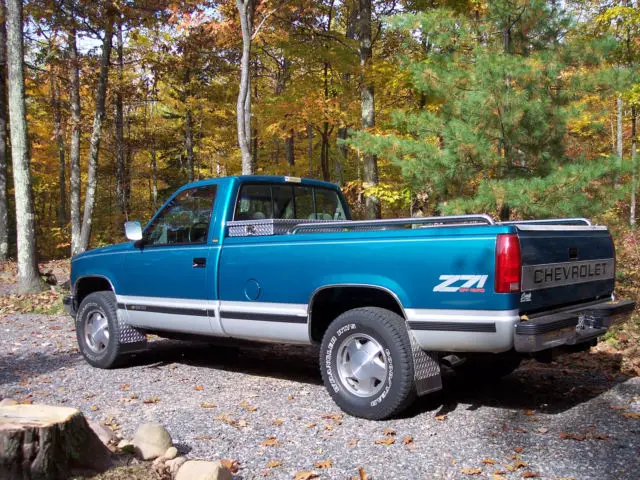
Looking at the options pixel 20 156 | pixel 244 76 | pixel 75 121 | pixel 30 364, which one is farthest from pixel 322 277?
pixel 75 121

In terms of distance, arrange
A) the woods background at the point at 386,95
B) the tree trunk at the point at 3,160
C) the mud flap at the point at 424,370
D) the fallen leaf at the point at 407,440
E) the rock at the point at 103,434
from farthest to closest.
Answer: the tree trunk at the point at 3,160
the woods background at the point at 386,95
the mud flap at the point at 424,370
the fallen leaf at the point at 407,440
the rock at the point at 103,434

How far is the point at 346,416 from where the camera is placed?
4.75 m

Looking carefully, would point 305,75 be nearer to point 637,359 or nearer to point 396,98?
point 396,98

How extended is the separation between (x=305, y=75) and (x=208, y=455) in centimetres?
1577

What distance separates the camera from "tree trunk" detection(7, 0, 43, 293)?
12.0m

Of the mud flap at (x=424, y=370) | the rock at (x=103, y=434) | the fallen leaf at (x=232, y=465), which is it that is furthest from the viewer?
the mud flap at (x=424, y=370)

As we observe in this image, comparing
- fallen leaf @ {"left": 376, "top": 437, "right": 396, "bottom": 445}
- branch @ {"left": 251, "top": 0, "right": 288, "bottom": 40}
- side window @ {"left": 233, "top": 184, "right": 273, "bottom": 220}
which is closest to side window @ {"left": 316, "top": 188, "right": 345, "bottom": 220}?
side window @ {"left": 233, "top": 184, "right": 273, "bottom": 220}

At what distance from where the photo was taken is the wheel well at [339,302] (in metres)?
4.77

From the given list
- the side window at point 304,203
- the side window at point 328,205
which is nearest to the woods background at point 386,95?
the side window at point 328,205

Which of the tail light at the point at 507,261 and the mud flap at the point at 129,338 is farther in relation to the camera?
the mud flap at the point at 129,338

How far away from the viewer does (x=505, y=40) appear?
9.21m

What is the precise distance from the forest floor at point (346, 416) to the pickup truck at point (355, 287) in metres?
0.33

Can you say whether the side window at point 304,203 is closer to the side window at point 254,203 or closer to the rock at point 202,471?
the side window at point 254,203

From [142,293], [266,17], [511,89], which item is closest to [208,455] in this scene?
[142,293]
